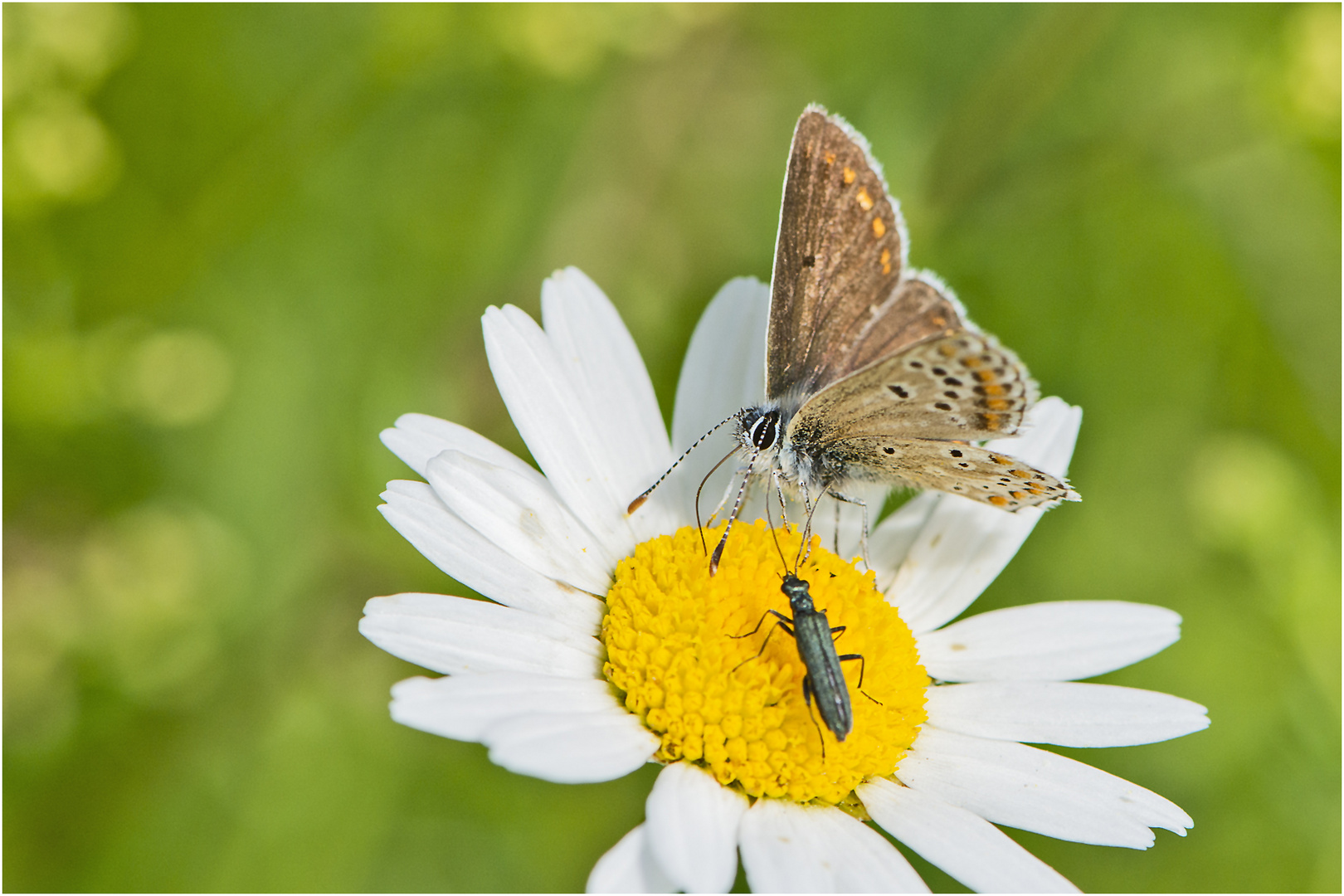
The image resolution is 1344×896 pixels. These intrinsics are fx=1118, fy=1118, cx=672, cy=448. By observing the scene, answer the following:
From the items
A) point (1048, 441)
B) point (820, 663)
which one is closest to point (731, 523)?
point (820, 663)

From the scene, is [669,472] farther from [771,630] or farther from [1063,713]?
[1063,713]

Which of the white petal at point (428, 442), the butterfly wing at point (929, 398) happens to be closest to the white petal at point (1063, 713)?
the butterfly wing at point (929, 398)

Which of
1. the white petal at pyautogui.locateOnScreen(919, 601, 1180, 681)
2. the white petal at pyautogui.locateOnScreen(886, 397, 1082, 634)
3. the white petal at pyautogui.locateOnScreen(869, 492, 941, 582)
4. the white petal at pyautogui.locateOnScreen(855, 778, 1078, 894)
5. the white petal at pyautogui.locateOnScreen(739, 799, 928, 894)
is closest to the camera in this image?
the white petal at pyautogui.locateOnScreen(739, 799, 928, 894)

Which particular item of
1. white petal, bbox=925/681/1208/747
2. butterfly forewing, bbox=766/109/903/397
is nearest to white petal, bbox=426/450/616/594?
butterfly forewing, bbox=766/109/903/397

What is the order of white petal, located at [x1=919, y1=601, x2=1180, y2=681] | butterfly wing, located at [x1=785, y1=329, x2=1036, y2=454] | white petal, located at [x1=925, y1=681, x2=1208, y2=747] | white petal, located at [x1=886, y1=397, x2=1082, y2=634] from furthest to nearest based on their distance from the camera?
white petal, located at [x1=886, y1=397, x2=1082, y2=634] → white petal, located at [x1=919, y1=601, x2=1180, y2=681] → white petal, located at [x1=925, y1=681, x2=1208, y2=747] → butterfly wing, located at [x1=785, y1=329, x2=1036, y2=454]

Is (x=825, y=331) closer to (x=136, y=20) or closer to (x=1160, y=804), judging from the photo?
(x=1160, y=804)

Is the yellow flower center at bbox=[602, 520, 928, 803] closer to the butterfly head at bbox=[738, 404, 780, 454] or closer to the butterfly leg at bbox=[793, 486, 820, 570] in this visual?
the butterfly leg at bbox=[793, 486, 820, 570]

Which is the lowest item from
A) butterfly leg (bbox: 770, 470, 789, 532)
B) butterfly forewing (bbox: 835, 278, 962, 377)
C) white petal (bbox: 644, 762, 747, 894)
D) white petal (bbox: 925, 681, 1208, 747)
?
white petal (bbox: 644, 762, 747, 894)

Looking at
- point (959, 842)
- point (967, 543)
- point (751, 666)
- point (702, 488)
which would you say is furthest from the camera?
point (967, 543)
